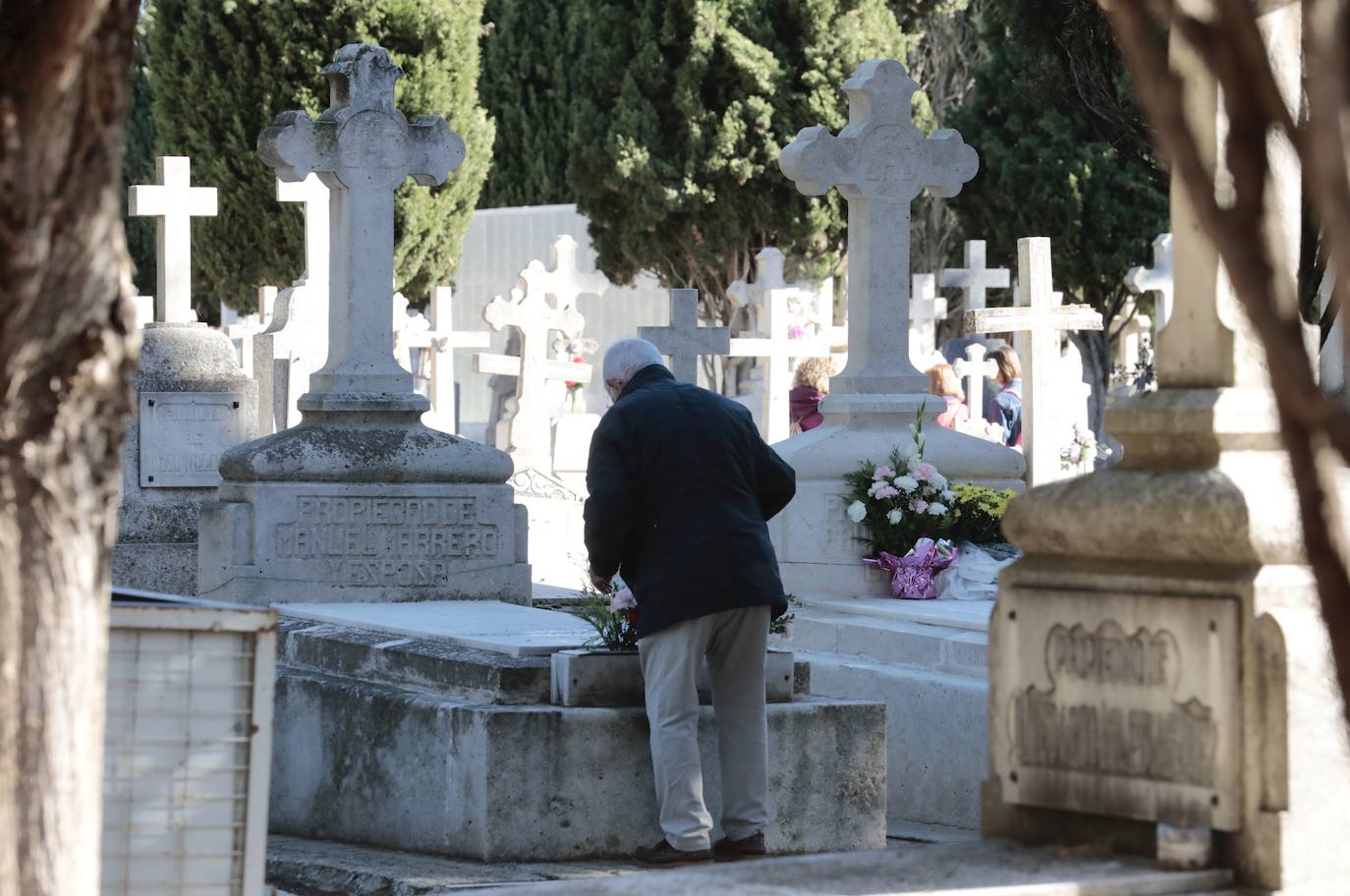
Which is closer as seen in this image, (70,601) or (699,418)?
(70,601)

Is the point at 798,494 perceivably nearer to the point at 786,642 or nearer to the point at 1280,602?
the point at 786,642

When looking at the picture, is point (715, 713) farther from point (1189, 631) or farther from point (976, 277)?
point (976, 277)

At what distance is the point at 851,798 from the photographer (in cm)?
705

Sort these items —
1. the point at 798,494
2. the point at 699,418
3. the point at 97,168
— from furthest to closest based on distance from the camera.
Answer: the point at 798,494, the point at 699,418, the point at 97,168

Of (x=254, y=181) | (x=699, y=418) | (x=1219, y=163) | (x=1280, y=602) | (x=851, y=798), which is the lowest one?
(x=851, y=798)

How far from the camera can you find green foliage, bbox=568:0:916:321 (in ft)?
91.8

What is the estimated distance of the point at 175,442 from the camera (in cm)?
1097

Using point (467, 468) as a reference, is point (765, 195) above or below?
above

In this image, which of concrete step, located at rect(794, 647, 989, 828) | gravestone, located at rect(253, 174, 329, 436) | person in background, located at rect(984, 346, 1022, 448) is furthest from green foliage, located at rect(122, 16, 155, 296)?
concrete step, located at rect(794, 647, 989, 828)

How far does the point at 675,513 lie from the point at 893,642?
2548 mm

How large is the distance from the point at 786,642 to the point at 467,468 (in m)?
1.59

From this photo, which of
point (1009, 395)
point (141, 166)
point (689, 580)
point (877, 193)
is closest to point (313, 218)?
point (877, 193)

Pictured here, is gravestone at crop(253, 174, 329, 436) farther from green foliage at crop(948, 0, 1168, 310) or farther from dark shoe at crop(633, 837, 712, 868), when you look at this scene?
green foliage at crop(948, 0, 1168, 310)

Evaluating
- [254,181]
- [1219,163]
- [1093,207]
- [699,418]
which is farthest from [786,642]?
[1093,207]
